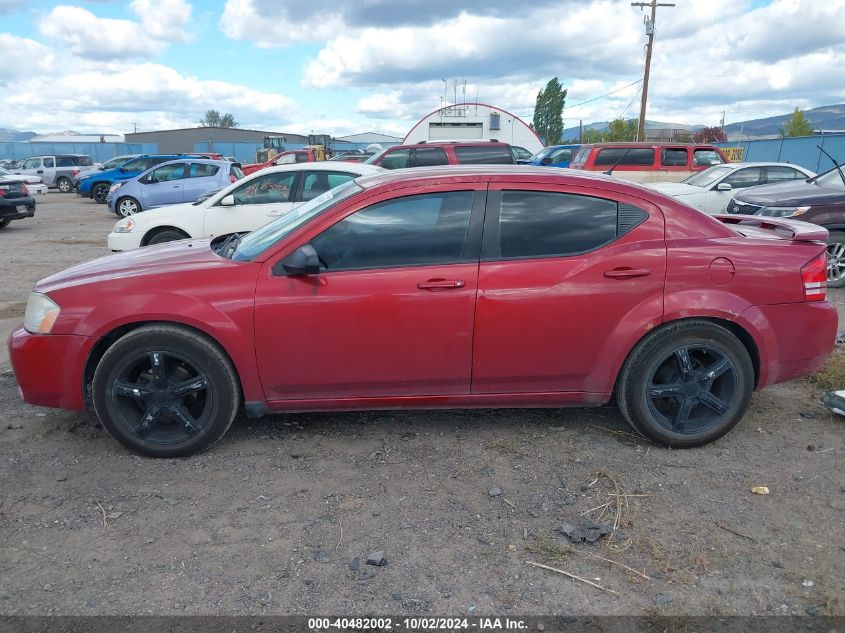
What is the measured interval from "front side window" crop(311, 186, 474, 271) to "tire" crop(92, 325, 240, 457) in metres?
0.89

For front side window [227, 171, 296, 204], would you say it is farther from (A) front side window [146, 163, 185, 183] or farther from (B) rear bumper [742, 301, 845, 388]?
(A) front side window [146, 163, 185, 183]

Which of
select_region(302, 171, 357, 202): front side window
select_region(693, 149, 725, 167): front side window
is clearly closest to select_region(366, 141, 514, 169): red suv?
select_region(693, 149, 725, 167): front side window

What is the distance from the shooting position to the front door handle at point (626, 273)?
3732 millimetres

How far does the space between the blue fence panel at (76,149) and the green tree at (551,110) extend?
4456 cm

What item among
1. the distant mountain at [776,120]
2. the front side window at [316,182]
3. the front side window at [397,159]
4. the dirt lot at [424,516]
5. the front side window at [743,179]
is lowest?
the dirt lot at [424,516]

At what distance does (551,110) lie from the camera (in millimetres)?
77000

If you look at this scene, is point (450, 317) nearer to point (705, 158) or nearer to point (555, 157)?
point (705, 158)

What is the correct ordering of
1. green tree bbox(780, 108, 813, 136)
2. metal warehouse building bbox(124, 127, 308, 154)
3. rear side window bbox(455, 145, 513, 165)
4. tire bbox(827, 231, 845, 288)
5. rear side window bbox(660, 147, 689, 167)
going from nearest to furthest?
tire bbox(827, 231, 845, 288)
rear side window bbox(455, 145, 513, 165)
rear side window bbox(660, 147, 689, 167)
green tree bbox(780, 108, 813, 136)
metal warehouse building bbox(124, 127, 308, 154)

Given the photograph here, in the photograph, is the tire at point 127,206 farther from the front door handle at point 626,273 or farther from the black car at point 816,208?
the front door handle at point 626,273

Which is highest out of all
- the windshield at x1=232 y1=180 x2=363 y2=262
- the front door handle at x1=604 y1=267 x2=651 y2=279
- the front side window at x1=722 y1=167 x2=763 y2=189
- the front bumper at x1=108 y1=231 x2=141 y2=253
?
the front side window at x1=722 y1=167 x2=763 y2=189

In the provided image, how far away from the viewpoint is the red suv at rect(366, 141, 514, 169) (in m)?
14.4

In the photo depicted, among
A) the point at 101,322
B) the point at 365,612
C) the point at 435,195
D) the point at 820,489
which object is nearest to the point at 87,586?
the point at 365,612

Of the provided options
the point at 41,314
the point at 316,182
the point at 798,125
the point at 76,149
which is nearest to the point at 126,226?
the point at 316,182

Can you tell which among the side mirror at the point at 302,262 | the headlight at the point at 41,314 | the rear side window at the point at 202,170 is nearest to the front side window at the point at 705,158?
the rear side window at the point at 202,170
